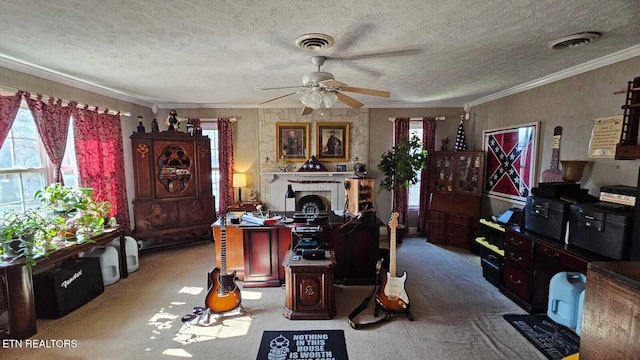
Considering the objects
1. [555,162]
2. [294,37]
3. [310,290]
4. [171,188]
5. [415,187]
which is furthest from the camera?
[415,187]

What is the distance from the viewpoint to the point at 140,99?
460 centimetres

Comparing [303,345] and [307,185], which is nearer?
[303,345]

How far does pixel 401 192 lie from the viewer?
16.9 ft

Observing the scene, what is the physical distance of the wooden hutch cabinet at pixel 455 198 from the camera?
14.6 ft

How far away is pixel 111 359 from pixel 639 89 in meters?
4.78

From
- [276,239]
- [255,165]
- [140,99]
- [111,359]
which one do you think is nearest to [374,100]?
[255,165]

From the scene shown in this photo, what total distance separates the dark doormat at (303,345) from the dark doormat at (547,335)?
5.38 ft

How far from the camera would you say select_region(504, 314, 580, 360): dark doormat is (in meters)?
2.20

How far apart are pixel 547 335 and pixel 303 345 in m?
2.16

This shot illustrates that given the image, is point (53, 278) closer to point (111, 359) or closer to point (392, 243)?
point (111, 359)

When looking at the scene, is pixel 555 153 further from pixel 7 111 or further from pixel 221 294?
pixel 7 111

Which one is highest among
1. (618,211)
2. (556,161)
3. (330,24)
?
(330,24)

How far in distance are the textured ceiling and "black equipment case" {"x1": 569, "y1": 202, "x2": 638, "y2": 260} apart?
1.39m

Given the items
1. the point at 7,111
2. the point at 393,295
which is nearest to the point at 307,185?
the point at 393,295
